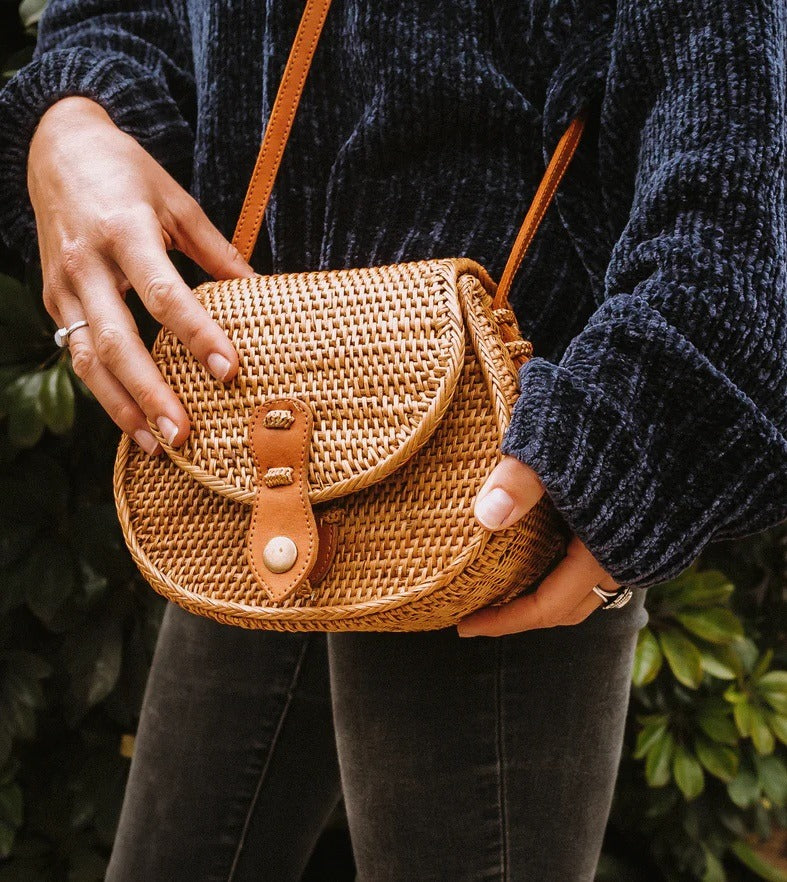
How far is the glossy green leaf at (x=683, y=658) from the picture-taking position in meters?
1.34

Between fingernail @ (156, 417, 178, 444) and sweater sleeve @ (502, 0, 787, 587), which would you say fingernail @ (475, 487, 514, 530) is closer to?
sweater sleeve @ (502, 0, 787, 587)

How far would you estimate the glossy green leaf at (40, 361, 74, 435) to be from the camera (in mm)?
1141

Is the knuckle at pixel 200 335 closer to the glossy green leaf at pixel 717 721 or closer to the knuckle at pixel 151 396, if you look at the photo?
the knuckle at pixel 151 396

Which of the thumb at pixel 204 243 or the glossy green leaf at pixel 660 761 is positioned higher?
the thumb at pixel 204 243

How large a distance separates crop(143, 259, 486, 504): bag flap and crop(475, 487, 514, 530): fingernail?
7 centimetres

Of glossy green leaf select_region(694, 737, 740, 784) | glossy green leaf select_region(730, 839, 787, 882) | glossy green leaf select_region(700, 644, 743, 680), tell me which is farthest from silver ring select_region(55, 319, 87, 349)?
glossy green leaf select_region(730, 839, 787, 882)

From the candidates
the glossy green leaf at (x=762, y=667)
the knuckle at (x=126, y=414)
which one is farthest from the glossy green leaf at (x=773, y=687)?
the knuckle at (x=126, y=414)

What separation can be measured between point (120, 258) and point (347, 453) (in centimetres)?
22

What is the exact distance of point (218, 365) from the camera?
62 centimetres

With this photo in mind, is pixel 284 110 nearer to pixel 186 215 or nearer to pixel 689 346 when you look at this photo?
pixel 186 215

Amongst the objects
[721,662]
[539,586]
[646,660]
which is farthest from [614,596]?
[721,662]

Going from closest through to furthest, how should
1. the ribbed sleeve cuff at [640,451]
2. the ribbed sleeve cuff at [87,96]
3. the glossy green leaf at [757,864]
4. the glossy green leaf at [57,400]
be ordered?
the ribbed sleeve cuff at [640,451] → the ribbed sleeve cuff at [87,96] → the glossy green leaf at [57,400] → the glossy green leaf at [757,864]

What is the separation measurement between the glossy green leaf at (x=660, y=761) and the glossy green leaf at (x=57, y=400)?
39.8 inches

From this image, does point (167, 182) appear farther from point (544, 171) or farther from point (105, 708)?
point (105, 708)
